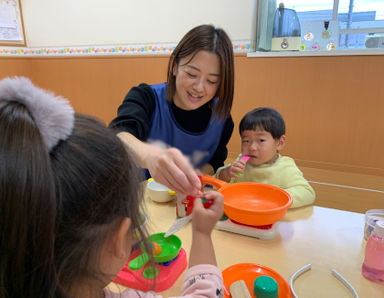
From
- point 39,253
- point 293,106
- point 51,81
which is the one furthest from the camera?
point 51,81

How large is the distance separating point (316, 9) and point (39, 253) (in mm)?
2542

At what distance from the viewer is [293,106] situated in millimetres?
2221

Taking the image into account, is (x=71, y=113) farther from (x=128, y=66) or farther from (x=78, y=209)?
(x=128, y=66)

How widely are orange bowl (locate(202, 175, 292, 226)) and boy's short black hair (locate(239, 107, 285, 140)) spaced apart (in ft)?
1.27

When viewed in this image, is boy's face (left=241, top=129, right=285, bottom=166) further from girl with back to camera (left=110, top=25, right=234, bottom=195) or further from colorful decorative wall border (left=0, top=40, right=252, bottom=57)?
colorful decorative wall border (left=0, top=40, right=252, bottom=57)

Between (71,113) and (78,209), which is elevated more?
(71,113)

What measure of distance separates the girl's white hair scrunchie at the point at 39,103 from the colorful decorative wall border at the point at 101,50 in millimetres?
2143

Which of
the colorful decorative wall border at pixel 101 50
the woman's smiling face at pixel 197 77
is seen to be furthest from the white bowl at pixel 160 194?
the colorful decorative wall border at pixel 101 50

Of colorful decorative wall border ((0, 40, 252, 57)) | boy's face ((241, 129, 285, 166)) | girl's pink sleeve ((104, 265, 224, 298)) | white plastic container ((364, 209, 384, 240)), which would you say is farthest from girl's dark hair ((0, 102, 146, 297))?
colorful decorative wall border ((0, 40, 252, 57))

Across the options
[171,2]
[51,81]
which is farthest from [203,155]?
[51,81]

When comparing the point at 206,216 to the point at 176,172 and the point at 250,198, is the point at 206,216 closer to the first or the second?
the point at 176,172

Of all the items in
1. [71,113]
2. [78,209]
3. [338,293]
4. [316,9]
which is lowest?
[338,293]

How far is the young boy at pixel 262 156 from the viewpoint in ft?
4.14

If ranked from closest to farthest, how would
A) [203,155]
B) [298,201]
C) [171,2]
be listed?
[298,201], [203,155], [171,2]
